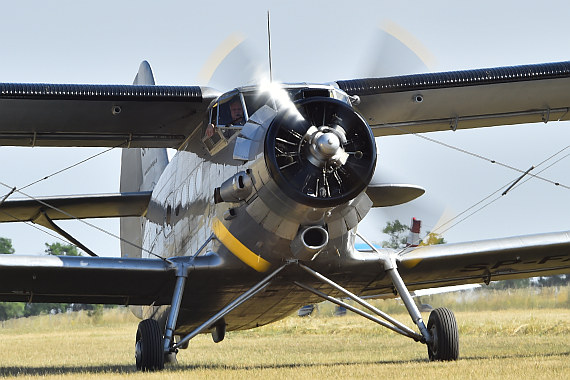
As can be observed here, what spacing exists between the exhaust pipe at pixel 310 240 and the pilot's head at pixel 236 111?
1.52m

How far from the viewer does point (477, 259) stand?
12.9m

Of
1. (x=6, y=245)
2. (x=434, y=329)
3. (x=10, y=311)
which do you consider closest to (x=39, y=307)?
(x=10, y=311)

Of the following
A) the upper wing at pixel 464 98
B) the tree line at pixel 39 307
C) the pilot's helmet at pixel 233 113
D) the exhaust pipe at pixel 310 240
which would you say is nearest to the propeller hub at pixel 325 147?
the exhaust pipe at pixel 310 240

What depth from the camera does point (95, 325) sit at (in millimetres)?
36594

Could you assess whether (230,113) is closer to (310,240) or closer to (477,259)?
(310,240)

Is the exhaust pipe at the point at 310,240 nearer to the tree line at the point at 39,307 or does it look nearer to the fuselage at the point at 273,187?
the fuselage at the point at 273,187

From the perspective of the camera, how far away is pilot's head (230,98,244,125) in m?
10.9

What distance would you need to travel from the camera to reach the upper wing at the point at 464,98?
42.7ft

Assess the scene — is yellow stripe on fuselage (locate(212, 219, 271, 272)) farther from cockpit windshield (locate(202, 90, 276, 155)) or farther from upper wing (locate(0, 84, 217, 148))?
upper wing (locate(0, 84, 217, 148))

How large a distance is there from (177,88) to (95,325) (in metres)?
25.6

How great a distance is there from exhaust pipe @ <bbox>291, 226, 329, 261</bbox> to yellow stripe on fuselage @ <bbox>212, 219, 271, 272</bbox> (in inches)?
23.4

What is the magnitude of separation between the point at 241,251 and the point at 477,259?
3556mm

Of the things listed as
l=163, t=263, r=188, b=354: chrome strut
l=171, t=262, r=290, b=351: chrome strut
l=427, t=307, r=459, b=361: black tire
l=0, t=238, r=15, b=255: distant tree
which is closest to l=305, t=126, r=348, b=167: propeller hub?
l=171, t=262, r=290, b=351: chrome strut

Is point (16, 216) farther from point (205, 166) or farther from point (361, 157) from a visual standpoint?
point (361, 157)
